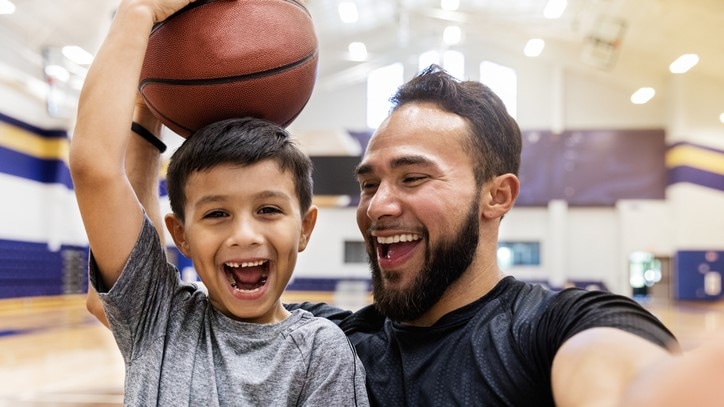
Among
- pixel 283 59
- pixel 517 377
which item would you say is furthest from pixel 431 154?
pixel 517 377

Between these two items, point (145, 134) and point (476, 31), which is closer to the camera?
point (145, 134)

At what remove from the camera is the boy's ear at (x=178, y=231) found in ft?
3.93

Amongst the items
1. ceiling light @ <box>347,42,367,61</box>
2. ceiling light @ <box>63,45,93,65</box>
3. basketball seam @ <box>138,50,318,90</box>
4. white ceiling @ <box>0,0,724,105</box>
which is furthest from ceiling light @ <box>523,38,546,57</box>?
basketball seam @ <box>138,50,318,90</box>

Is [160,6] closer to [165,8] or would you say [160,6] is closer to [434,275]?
[165,8]

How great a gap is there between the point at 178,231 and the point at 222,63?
32 centimetres

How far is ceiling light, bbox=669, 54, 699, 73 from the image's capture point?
1073 centimetres

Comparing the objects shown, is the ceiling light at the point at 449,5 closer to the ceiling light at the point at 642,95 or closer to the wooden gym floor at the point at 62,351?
the ceiling light at the point at 642,95

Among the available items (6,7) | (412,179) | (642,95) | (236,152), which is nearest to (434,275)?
(412,179)

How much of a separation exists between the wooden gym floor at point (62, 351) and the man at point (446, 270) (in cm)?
30

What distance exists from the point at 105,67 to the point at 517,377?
82 cm

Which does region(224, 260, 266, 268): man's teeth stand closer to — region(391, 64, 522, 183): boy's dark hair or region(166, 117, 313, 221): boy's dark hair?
region(166, 117, 313, 221): boy's dark hair

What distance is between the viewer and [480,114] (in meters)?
1.34

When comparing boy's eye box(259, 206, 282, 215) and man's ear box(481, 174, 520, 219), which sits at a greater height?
man's ear box(481, 174, 520, 219)

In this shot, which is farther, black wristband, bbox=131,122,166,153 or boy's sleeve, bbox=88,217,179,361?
black wristband, bbox=131,122,166,153
